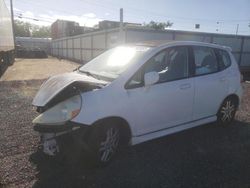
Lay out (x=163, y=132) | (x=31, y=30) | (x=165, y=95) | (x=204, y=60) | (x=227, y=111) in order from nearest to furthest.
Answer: (x=165, y=95) < (x=163, y=132) < (x=204, y=60) < (x=227, y=111) < (x=31, y=30)

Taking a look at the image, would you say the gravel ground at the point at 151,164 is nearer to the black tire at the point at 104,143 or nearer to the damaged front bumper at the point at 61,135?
the black tire at the point at 104,143

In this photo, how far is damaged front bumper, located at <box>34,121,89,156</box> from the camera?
3.23 metres

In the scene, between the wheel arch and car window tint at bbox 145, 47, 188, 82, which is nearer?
the wheel arch

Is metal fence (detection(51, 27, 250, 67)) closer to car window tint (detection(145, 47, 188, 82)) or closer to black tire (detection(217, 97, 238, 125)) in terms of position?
black tire (detection(217, 97, 238, 125))

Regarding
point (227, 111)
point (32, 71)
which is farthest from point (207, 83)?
point (32, 71)

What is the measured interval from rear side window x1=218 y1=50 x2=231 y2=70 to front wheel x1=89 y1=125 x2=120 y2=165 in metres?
2.77

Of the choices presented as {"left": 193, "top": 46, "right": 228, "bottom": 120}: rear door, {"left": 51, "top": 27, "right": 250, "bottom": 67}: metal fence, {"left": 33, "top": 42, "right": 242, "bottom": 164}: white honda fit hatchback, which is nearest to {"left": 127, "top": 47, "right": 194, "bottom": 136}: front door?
{"left": 33, "top": 42, "right": 242, "bottom": 164}: white honda fit hatchback

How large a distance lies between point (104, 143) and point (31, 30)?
108982 mm

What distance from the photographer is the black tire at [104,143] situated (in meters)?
3.38

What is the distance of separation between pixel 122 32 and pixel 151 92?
1348 cm

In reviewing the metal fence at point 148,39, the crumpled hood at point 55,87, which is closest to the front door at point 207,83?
the crumpled hood at point 55,87

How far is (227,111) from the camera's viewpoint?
5363 mm

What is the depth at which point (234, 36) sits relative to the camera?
2019 centimetres

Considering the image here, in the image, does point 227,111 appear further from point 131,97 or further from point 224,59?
point 131,97
